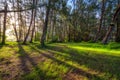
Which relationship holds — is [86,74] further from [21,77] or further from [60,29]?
[60,29]

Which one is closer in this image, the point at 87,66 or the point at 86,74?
the point at 86,74

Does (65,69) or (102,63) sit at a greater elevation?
(102,63)

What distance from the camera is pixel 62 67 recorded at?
383 inches

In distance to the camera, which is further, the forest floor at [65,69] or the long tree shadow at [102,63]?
the long tree shadow at [102,63]

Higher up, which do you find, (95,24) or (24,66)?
(95,24)

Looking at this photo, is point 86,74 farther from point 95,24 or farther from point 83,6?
point 95,24

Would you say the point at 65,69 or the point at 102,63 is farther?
the point at 102,63

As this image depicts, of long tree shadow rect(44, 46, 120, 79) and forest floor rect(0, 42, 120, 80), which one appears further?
long tree shadow rect(44, 46, 120, 79)

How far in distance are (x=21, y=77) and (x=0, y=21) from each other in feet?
119

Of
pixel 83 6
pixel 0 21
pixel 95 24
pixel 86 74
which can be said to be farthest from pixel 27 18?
pixel 86 74

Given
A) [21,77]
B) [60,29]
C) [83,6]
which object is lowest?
[21,77]

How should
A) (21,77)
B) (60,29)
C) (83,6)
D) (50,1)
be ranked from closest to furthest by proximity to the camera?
(21,77), (50,1), (83,6), (60,29)

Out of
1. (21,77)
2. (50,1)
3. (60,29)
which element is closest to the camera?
(21,77)

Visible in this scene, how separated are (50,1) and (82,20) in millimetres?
28276
